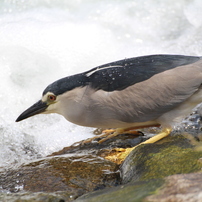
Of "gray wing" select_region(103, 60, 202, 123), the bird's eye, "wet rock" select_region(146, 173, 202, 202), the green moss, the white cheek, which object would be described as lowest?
the green moss

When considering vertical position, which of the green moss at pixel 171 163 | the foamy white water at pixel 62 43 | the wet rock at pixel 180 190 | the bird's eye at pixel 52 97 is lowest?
the green moss at pixel 171 163

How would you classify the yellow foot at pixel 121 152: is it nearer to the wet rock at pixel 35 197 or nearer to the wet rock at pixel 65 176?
the wet rock at pixel 65 176

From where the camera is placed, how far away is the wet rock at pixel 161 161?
305 cm

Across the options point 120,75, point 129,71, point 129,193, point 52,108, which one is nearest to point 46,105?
point 52,108

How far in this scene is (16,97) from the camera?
676cm

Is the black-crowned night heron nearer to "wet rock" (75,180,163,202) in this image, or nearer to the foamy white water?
the foamy white water

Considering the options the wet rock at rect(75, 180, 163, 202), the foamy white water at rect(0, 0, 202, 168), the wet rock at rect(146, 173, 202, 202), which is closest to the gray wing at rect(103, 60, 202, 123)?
the foamy white water at rect(0, 0, 202, 168)

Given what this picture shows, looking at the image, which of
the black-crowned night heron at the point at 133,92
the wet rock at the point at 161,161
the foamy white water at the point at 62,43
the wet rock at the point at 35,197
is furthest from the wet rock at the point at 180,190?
the foamy white water at the point at 62,43

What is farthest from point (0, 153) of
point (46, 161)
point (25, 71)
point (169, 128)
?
point (25, 71)

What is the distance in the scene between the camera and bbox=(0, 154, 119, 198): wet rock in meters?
3.40

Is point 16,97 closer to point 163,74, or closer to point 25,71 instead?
point 25,71

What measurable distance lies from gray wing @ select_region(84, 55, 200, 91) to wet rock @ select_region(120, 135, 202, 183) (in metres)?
0.77

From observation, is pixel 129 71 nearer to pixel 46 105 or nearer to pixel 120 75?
pixel 120 75

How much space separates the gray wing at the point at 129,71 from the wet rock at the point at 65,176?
2.66 ft
